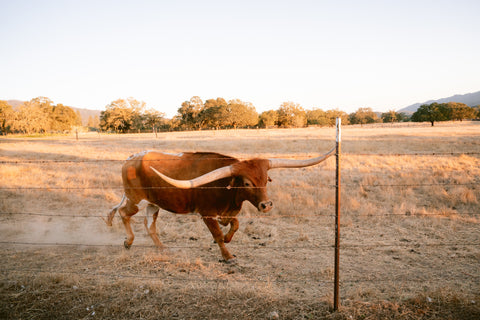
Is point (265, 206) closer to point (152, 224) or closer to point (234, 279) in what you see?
point (234, 279)

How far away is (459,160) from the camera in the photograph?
47.4 feet

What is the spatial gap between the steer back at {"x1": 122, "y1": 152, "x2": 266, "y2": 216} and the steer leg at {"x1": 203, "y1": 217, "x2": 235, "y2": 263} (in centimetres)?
13

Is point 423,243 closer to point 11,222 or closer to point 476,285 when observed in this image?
point 476,285

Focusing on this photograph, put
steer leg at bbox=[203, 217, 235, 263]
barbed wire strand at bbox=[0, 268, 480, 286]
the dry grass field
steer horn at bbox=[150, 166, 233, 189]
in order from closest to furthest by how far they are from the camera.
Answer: the dry grass field
steer horn at bbox=[150, 166, 233, 189]
barbed wire strand at bbox=[0, 268, 480, 286]
steer leg at bbox=[203, 217, 235, 263]

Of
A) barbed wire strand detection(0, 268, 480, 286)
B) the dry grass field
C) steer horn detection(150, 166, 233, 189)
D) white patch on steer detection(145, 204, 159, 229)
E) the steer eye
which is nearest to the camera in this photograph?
the dry grass field

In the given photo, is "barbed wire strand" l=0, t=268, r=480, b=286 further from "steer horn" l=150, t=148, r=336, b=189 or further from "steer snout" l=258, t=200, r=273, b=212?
"steer horn" l=150, t=148, r=336, b=189

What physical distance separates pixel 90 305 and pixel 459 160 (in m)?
17.2

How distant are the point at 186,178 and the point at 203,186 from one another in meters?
0.41

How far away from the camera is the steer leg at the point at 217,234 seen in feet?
17.5

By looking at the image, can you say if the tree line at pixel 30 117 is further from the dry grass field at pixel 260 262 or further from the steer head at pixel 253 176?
the steer head at pixel 253 176

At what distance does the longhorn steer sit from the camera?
4.81 m

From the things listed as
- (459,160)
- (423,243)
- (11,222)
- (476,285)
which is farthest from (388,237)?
(459,160)

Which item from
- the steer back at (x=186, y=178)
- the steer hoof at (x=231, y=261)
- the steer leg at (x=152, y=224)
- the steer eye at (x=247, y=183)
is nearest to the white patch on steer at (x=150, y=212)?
the steer leg at (x=152, y=224)

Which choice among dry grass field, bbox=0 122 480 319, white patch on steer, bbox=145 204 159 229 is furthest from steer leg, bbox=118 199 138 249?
white patch on steer, bbox=145 204 159 229
